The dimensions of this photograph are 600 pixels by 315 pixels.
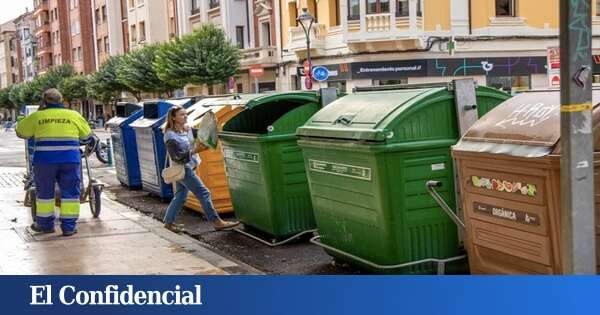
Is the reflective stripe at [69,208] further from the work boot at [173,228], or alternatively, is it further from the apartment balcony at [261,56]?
the apartment balcony at [261,56]

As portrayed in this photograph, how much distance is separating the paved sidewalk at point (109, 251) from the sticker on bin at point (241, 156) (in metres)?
0.96

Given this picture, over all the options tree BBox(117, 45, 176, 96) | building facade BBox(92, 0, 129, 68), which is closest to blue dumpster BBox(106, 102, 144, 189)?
tree BBox(117, 45, 176, 96)

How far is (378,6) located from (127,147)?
17.6 metres

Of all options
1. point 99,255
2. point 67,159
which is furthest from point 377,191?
point 67,159

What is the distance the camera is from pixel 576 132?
336 centimetres

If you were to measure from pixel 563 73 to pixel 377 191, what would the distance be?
6.26 feet

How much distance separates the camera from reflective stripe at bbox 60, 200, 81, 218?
24.8 ft

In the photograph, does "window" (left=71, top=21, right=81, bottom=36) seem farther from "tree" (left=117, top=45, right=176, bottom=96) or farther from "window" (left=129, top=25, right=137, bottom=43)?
"tree" (left=117, top=45, right=176, bottom=96)

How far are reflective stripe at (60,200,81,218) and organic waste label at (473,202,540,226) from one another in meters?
4.60

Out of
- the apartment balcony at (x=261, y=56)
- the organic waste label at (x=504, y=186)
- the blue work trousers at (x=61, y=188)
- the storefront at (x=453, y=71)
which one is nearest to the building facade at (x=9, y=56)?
the apartment balcony at (x=261, y=56)

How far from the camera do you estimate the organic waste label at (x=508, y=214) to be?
4.05 metres

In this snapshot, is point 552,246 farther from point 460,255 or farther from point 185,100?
point 185,100

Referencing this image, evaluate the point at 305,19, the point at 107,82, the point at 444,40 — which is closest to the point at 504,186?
the point at 305,19

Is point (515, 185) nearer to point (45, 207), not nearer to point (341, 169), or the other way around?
point (341, 169)
